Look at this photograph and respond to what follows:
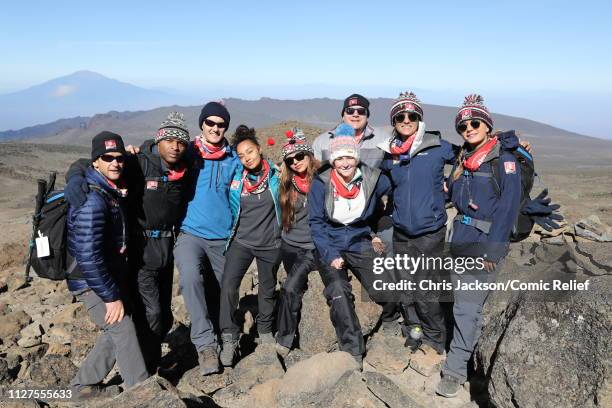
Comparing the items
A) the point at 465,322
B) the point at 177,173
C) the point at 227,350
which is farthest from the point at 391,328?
the point at 177,173

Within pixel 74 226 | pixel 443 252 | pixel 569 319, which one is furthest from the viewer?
pixel 443 252

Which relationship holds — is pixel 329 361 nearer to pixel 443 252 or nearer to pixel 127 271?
pixel 443 252

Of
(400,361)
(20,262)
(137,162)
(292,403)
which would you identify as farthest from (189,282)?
(20,262)

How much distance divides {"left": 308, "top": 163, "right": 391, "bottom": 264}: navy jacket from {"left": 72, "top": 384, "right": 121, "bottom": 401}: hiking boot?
8.81ft

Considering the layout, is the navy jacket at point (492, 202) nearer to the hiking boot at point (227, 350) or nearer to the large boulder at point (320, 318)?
the large boulder at point (320, 318)

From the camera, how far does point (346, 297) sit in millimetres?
5180

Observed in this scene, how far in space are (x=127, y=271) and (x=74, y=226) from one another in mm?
913

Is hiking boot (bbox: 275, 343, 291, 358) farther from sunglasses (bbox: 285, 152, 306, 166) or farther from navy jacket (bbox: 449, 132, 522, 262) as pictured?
navy jacket (bbox: 449, 132, 522, 262)

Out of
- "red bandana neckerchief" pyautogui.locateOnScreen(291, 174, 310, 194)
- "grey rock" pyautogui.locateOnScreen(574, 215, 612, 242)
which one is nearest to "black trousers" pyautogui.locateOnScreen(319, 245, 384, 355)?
"red bandana neckerchief" pyautogui.locateOnScreen(291, 174, 310, 194)

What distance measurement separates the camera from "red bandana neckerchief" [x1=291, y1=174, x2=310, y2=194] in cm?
544

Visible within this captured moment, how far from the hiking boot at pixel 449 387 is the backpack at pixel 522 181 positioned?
5.14ft

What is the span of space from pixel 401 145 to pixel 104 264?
3.22 meters

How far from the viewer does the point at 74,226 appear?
433 centimetres

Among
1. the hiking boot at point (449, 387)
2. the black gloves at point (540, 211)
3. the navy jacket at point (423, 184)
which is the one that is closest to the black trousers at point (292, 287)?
the navy jacket at point (423, 184)
